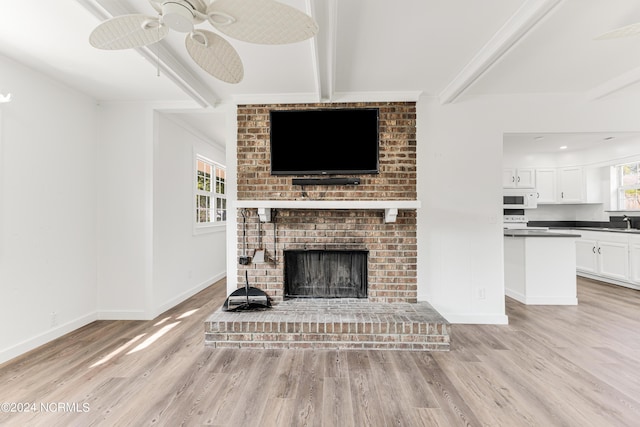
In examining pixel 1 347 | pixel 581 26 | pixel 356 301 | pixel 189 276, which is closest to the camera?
pixel 581 26

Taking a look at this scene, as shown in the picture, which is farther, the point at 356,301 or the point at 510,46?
the point at 356,301

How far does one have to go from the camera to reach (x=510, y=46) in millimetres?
2088

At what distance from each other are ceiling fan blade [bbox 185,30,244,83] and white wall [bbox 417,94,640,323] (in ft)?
7.04

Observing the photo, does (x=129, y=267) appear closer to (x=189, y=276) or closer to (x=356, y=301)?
(x=189, y=276)

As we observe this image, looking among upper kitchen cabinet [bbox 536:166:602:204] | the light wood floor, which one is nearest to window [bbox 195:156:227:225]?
the light wood floor

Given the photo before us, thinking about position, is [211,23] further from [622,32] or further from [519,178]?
[519,178]

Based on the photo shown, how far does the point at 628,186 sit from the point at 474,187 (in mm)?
4170

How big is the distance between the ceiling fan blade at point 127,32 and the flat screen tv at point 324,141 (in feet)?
5.62

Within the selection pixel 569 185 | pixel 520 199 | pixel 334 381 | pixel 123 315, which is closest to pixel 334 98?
pixel 334 381

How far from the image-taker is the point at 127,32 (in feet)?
4.48

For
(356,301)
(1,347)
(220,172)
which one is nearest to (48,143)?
(1,347)

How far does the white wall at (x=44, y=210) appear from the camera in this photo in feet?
7.70

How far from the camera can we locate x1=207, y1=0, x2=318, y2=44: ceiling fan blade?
3.85ft

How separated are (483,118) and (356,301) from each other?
241cm
